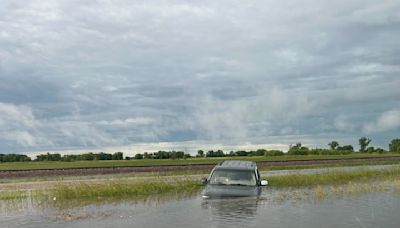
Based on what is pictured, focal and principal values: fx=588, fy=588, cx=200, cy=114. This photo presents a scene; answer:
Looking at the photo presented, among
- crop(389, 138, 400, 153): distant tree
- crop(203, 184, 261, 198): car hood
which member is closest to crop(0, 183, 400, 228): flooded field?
crop(203, 184, 261, 198): car hood

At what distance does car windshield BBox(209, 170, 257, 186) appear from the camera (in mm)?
19594

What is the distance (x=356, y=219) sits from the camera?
53.4ft

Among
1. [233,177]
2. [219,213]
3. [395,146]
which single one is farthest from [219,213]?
[395,146]

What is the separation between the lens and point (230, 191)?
18438 millimetres

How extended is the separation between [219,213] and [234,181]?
3.10m

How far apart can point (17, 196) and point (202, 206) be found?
1240 centimetres

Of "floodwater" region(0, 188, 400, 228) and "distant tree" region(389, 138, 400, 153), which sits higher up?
"distant tree" region(389, 138, 400, 153)

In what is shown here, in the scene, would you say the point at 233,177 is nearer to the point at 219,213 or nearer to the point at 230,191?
the point at 230,191

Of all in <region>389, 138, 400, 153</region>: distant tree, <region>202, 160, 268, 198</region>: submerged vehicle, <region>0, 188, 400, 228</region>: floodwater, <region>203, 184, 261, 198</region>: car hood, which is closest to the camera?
<region>0, 188, 400, 228</region>: floodwater

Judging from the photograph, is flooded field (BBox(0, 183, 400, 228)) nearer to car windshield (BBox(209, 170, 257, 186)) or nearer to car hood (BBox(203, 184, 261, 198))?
car hood (BBox(203, 184, 261, 198))

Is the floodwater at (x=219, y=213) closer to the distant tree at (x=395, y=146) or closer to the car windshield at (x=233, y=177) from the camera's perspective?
the car windshield at (x=233, y=177)

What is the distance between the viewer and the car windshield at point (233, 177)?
19.6 m

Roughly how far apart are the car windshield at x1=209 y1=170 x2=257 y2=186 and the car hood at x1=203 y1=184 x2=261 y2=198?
419mm

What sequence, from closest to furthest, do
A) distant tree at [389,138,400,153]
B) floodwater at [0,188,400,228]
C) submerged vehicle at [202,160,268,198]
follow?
floodwater at [0,188,400,228] < submerged vehicle at [202,160,268,198] < distant tree at [389,138,400,153]
